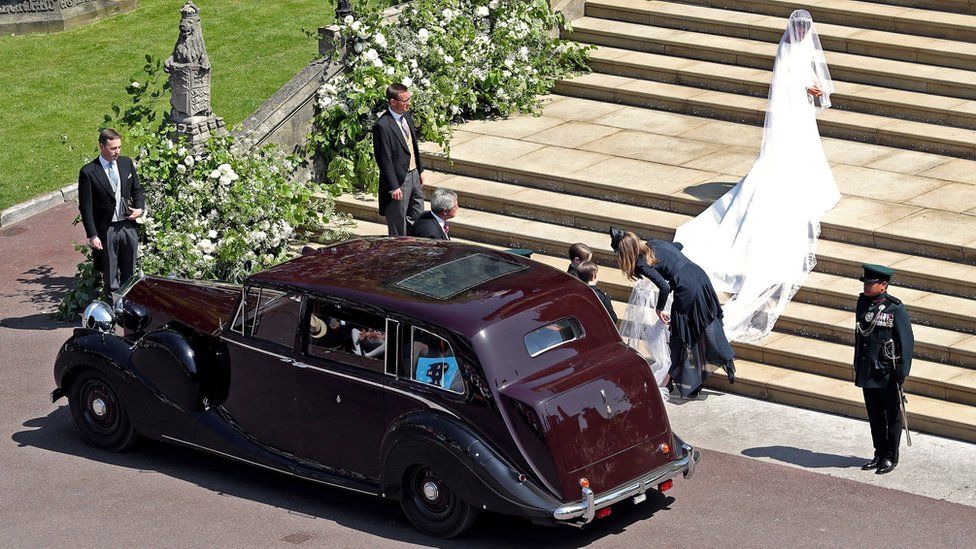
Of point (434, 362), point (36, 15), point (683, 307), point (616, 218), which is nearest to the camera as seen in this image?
point (434, 362)

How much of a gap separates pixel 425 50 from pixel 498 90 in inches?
41.7

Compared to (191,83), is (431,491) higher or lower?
lower

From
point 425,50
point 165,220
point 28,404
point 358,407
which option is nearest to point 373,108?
point 425,50

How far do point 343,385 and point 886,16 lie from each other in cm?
964

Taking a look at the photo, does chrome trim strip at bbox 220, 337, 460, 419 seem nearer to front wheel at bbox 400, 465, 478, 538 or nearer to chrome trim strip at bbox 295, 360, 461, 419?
chrome trim strip at bbox 295, 360, 461, 419

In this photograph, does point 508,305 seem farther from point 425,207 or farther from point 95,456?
point 425,207

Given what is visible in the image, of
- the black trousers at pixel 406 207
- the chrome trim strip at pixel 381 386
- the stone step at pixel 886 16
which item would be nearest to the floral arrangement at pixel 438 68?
the black trousers at pixel 406 207

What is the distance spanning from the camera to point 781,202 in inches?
533

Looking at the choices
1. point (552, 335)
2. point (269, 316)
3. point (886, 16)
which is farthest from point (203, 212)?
point (886, 16)

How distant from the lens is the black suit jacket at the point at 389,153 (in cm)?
1409

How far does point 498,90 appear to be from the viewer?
16.9m

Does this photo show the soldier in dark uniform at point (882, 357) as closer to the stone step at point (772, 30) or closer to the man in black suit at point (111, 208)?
the stone step at point (772, 30)

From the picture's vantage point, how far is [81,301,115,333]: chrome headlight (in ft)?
37.6

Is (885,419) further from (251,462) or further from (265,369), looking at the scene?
(251,462)
